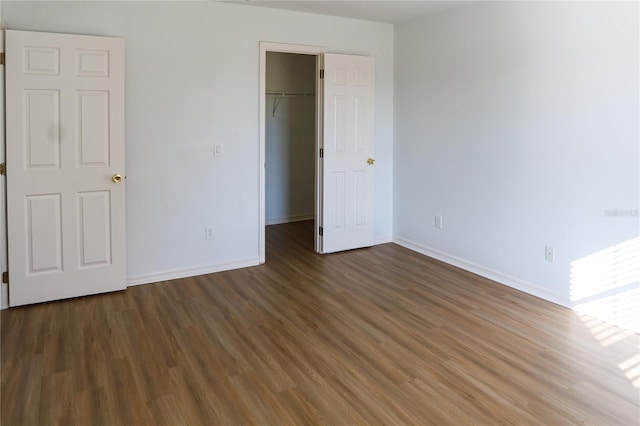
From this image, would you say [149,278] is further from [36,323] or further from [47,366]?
[47,366]

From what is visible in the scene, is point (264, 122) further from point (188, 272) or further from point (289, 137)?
point (289, 137)

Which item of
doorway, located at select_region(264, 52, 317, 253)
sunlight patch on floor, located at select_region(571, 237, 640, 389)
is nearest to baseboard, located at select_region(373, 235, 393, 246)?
doorway, located at select_region(264, 52, 317, 253)

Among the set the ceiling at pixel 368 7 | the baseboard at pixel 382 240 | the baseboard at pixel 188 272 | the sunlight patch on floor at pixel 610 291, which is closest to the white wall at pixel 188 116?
the baseboard at pixel 188 272

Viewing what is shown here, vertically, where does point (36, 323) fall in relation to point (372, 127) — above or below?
below

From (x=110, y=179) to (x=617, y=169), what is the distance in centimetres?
378

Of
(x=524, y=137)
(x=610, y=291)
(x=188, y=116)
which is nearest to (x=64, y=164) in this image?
(x=188, y=116)

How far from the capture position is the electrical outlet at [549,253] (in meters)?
3.81

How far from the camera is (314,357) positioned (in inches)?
114

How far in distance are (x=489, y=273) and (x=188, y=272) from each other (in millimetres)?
2782

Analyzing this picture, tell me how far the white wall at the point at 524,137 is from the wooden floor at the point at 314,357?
441 mm

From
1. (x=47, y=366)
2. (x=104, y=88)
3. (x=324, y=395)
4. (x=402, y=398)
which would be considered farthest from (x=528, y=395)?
(x=104, y=88)

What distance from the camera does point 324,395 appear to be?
249 cm

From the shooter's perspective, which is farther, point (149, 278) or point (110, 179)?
point (149, 278)

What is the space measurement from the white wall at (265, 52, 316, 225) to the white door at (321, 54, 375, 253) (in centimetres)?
179
